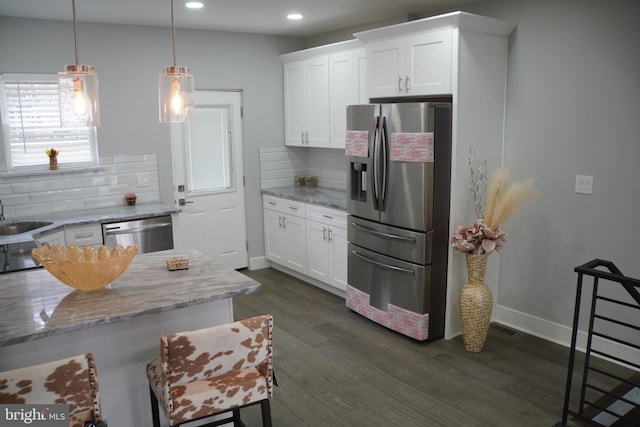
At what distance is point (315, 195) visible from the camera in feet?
18.1

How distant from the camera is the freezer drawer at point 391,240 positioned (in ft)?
12.8

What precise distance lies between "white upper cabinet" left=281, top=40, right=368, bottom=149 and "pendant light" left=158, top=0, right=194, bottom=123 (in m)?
2.50

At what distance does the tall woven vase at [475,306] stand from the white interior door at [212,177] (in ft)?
9.65

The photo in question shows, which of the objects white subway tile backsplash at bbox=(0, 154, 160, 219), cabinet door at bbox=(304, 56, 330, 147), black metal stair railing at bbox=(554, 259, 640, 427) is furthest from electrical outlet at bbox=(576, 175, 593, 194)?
white subway tile backsplash at bbox=(0, 154, 160, 219)

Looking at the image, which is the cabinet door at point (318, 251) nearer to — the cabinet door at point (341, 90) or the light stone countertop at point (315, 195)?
the light stone countertop at point (315, 195)

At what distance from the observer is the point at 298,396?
3.35 meters

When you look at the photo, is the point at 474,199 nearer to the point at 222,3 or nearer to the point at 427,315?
the point at 427,315

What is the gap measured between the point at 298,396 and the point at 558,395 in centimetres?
163

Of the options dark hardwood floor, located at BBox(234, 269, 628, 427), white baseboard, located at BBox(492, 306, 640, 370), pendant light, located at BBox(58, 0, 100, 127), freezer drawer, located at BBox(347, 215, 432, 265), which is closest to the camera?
pendant light, located at BBox(58, 0, 100, 127)

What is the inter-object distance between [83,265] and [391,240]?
237 centimetres

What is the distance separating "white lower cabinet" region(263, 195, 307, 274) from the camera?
5505 millimetres

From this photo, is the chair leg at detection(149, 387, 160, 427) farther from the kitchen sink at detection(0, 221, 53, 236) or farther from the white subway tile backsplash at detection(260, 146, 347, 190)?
the white subway tile backsplash at detection(260, 146, 347, 190)

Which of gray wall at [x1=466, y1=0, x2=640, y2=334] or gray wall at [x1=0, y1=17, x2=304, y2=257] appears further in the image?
gray wall at [x1=0, y1=17, x2=304, y2=257]

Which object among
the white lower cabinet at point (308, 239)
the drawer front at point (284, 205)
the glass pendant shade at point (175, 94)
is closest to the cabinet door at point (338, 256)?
the white lower cabinet at point (308, 239)
